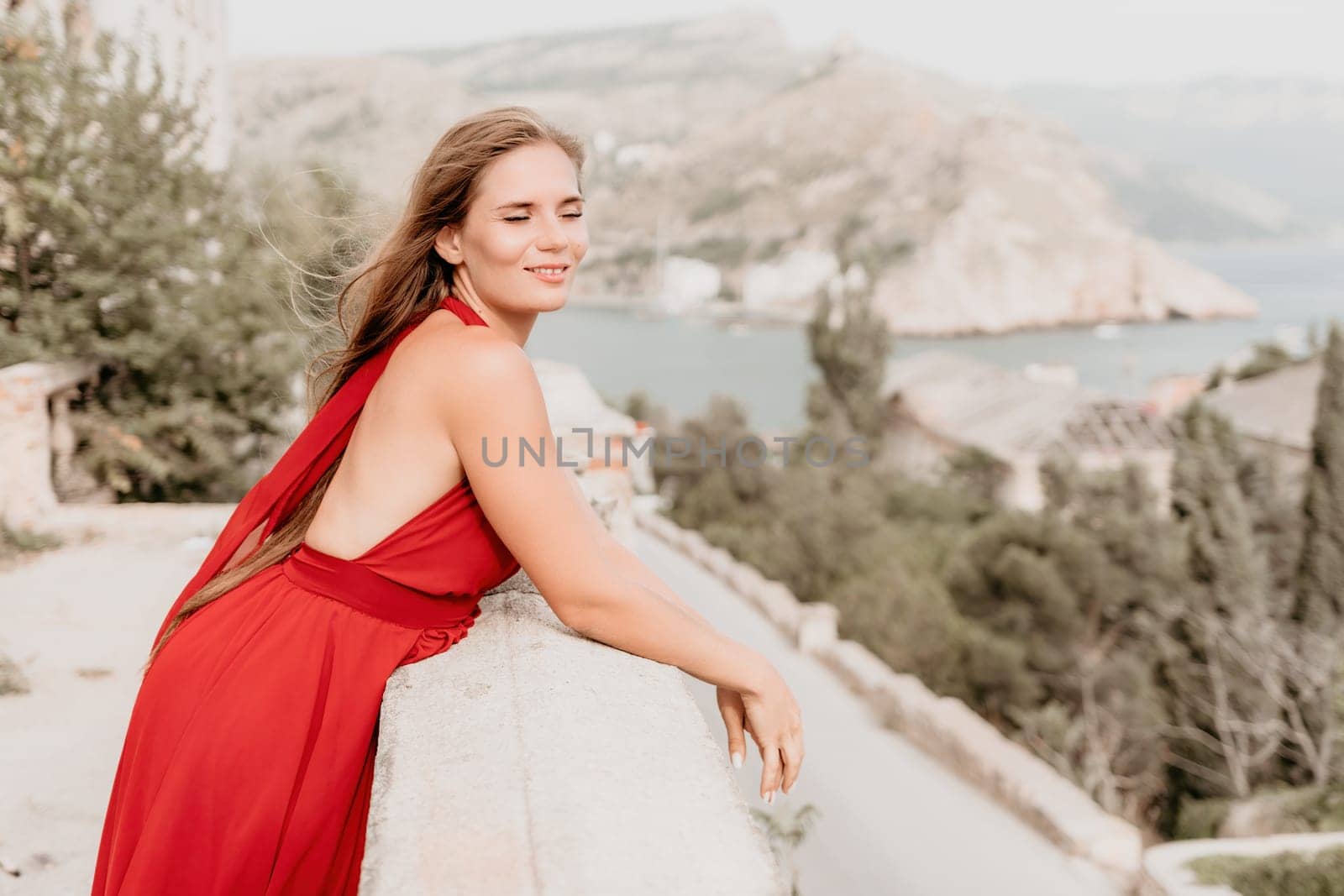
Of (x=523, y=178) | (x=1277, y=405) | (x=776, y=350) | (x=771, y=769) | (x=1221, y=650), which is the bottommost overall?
(x=776, y=350)

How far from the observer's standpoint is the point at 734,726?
1.77 metres

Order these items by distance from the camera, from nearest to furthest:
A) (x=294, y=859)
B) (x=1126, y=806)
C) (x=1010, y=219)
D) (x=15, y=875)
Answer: (x=294, y=859)
(x=15, y=875)
(x=1126, y=806)
(x=1010, y=219)

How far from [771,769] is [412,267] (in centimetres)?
100

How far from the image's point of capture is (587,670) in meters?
1.52

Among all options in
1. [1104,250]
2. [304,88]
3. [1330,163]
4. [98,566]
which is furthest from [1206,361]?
[1330,163]

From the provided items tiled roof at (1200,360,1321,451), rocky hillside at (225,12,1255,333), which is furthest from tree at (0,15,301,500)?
rocky hillside at (225,12,1255,333)

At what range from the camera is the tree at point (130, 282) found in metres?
6.80

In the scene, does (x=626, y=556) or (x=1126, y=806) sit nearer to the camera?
(x=626, y=556)

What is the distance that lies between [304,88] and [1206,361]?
299 feet

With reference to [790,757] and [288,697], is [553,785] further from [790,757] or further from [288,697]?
[790,757]

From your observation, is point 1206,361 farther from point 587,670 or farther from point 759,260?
point 587,670

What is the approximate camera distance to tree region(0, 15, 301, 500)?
22.3ft

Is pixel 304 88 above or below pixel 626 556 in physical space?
above

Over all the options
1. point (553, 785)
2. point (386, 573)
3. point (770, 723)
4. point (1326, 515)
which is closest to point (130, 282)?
point (386, 573)
